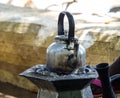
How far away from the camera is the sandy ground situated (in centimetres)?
559

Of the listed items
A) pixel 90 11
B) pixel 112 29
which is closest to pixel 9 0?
pixel 90 11

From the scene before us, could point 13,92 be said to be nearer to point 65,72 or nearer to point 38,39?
point 38,39

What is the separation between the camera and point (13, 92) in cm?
579

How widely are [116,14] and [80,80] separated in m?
4.42

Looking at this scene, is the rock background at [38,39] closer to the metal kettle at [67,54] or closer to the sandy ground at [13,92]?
the sandy ground at [13,92]

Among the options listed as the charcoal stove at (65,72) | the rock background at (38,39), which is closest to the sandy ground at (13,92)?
the rock background at (38,39)

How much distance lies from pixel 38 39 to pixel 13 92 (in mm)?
987

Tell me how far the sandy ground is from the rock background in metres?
0.08

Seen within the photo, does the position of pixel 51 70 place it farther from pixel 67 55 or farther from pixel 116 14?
pixel 116 14

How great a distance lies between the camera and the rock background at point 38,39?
4738 millimetres

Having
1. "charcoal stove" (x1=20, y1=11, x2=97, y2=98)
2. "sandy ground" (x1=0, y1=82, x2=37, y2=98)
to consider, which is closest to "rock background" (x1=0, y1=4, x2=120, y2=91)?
"sandy ground" (x1=0, y1=82, x2=37, y2=98)

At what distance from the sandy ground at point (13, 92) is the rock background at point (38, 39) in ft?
0.27

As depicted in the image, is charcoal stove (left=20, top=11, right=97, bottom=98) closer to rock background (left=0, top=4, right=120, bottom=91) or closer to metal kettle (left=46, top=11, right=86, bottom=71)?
metal kettle (left=46, top=11, right=86, bottom=71)

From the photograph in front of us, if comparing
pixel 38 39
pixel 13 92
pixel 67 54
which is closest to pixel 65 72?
pixel 67 54
